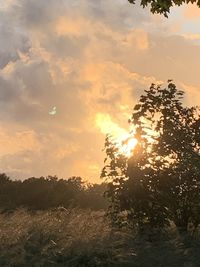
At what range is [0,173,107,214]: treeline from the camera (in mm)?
40062

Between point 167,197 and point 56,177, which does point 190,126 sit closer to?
point 167,197

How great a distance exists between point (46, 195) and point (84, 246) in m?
29.7

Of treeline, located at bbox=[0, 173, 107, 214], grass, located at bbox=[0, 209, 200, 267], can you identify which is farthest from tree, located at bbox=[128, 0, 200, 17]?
treeline, located at bbox=[0, 173, 107, 214]

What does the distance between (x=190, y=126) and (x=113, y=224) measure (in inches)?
185

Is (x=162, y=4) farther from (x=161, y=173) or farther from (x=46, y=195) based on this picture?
(x=46, y=195)

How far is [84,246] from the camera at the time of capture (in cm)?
1445

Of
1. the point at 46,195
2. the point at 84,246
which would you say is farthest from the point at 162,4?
the point at 46,195

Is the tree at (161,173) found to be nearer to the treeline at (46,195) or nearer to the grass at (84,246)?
the grass at (84,246)

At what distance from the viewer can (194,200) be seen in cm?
1881

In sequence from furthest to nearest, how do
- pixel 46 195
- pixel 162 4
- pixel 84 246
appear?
1. pixel 46 195
2. pixel 84 246
3. pixel 162 4

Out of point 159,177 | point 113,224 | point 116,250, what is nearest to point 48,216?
point 113,224

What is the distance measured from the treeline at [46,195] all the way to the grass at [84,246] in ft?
65.2

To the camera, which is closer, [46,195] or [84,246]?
[84,246]

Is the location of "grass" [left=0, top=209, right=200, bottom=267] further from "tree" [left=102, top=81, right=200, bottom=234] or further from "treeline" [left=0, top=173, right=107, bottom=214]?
"treeline" [left=0, top=173, right=107, bottom=214]
